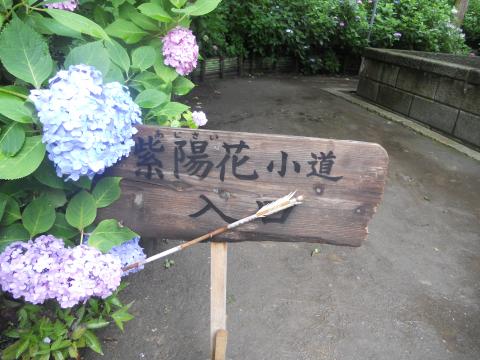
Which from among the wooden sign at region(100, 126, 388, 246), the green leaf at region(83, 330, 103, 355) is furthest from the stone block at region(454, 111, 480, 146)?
the green leaf at region(83, 330, 103, 355)

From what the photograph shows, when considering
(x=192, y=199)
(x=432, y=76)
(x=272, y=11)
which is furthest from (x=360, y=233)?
(x=272, y=11)

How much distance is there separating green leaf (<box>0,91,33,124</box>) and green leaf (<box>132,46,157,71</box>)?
43cm

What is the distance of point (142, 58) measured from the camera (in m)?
1.27

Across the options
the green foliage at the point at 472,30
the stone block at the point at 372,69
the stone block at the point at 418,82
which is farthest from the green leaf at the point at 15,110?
the green foliage at the point at 472,30

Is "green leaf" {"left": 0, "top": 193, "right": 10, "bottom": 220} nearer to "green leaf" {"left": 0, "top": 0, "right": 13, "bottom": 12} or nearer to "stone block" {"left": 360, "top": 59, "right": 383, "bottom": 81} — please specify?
"green leaf" {"left": 0, "top": 0, "right": 13, "bottom": 12}

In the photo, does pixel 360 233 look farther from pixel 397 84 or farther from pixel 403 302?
pixel 397 84

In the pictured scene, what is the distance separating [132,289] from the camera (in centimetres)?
228

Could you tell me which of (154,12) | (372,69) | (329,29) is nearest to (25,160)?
(154,12)

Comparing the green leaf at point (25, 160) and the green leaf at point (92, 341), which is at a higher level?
the green leaf at point (25, 160)

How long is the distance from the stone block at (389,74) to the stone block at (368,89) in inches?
8.8

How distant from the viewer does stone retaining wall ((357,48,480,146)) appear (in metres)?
4.89

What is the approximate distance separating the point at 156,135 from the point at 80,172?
0.30m

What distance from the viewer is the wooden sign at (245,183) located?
1145mm

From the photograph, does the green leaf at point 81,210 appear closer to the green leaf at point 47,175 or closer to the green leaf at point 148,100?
the green leaf at point 47,175
